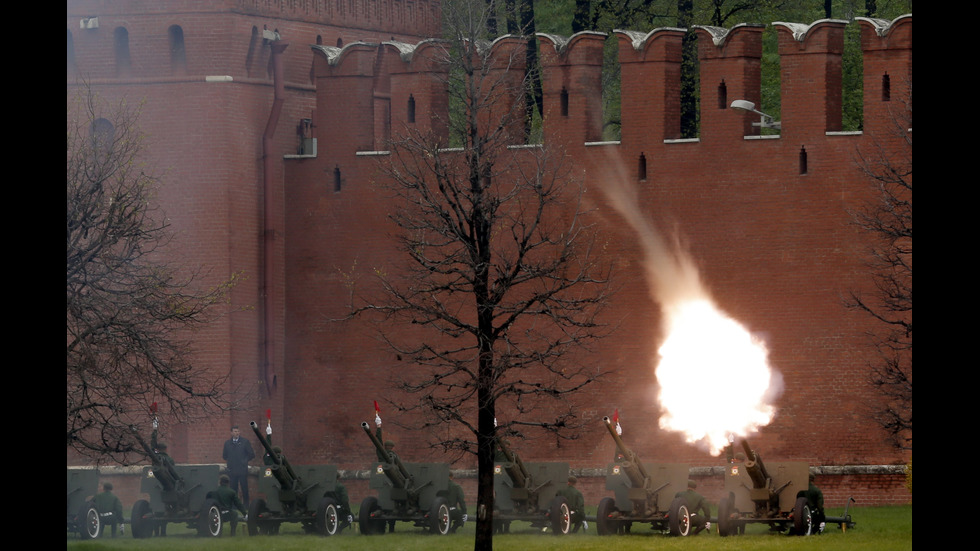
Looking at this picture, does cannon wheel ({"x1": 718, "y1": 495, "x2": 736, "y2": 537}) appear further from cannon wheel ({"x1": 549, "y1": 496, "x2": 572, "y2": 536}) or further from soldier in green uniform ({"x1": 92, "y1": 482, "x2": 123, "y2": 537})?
soldier in green uniform ({"x1": 92, "y1": 482, "x2": 123, "y2": 537})

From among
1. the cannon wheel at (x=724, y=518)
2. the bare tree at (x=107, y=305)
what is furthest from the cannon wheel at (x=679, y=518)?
the bare tree at (x=107, y=305)

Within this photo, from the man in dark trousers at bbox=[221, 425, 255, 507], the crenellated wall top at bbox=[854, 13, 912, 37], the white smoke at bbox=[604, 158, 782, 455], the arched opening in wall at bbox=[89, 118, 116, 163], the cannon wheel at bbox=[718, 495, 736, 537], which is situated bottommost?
the cannon wheel at bbox=[718, 495, 736, 537]

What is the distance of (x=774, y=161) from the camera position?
25547mm

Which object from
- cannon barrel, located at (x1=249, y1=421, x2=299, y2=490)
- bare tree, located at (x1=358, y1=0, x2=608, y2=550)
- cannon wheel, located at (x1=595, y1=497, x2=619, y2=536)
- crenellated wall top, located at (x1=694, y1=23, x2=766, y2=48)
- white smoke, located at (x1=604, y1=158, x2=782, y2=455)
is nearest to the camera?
bare tree, located at (x1=358, y1=0, x2=608, y2=550)

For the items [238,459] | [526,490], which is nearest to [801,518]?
[526,490]

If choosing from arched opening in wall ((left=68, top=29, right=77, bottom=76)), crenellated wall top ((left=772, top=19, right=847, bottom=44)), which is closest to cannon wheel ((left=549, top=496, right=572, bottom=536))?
crenellated wall top ((left=772, top=19, right=847, bottom=44))

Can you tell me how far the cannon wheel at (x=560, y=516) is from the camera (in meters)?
22.8

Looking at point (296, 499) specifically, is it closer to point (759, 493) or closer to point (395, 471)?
point (395, 471)

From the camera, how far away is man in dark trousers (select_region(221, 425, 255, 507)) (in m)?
26.3

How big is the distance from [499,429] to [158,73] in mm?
11115

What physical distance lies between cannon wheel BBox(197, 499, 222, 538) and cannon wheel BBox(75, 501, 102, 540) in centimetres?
139

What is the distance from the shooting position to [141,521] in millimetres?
23703

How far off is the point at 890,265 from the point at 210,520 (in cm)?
1003
